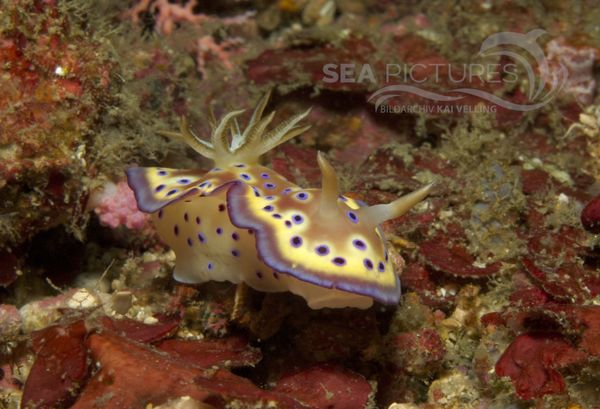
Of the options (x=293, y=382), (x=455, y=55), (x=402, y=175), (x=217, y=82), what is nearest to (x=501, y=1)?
(x=455, y=55)

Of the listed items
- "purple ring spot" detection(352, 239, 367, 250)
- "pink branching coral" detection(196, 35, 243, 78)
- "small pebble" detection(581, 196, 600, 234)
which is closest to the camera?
"purple ring spot" detection(352, 239, 367, 250)

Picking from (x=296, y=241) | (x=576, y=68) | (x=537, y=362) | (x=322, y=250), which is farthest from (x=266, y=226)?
(x=576, y=68)

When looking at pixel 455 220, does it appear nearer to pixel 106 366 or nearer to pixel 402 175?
pixel 402 175

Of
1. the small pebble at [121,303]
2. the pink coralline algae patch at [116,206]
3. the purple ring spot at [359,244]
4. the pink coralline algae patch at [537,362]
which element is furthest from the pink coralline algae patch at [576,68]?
the small pebble at [121,303]

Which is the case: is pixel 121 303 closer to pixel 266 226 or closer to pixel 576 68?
pixel 266 226

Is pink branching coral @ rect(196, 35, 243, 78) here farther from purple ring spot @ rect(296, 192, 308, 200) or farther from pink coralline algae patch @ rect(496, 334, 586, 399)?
pink coralline algae patch @ rect(496, 334, 586, 399)

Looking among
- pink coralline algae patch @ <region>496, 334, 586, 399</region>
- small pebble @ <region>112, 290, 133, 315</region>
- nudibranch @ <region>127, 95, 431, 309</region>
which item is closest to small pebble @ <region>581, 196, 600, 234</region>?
pink coralline algae patch @ <region>496, 334, 586, 399</region>
